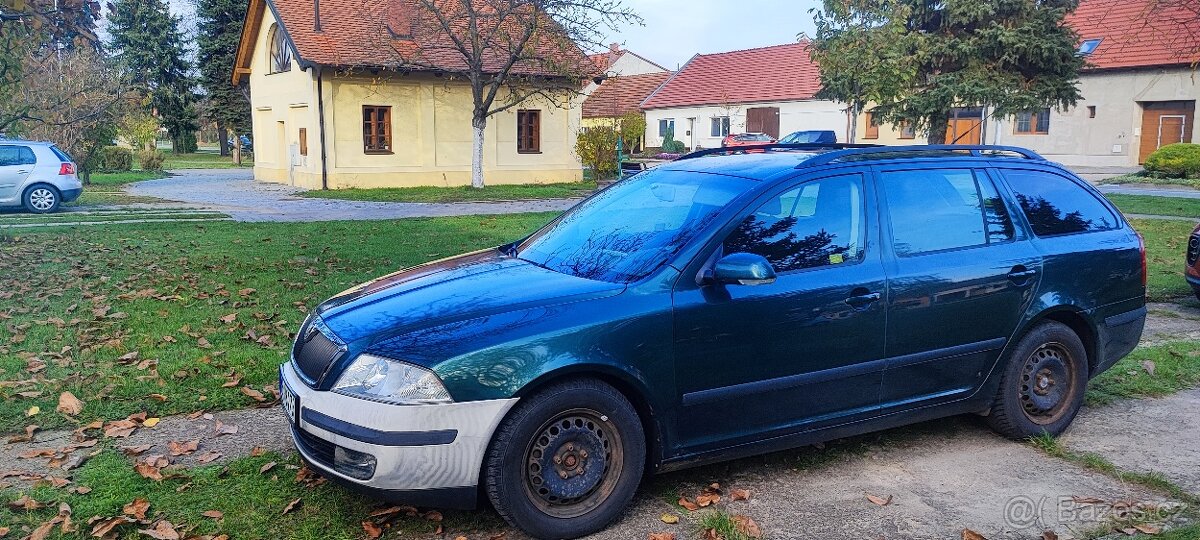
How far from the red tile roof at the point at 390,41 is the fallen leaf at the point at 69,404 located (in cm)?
2085

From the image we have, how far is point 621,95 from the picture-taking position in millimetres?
58031

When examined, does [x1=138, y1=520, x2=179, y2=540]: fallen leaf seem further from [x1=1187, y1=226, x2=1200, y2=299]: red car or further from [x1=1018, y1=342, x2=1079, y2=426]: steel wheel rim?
[x1=1187, y1=226, x2=1200, y2=299]: red car

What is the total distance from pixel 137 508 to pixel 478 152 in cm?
2396

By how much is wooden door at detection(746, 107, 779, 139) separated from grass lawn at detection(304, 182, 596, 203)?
20.9m

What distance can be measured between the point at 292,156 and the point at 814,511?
27530 millimetres

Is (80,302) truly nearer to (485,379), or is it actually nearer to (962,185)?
(485,379)

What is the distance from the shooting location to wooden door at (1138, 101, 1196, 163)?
35.3 meters

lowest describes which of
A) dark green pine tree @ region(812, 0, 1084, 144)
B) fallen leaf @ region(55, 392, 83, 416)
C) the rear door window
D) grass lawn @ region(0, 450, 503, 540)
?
grass lawn @ region(0, 450, 503, 540)

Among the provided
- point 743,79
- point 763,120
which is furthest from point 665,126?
point 763,120

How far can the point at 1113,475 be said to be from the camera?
469cm

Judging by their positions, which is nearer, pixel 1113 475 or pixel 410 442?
pixel 410 442

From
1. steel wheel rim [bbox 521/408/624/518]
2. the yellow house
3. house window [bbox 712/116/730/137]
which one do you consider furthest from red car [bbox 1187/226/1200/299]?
house window [bbox 712/116/730/137]

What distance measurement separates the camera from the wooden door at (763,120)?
1831 inches

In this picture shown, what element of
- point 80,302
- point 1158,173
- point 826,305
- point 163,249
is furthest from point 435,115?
point 826,305
